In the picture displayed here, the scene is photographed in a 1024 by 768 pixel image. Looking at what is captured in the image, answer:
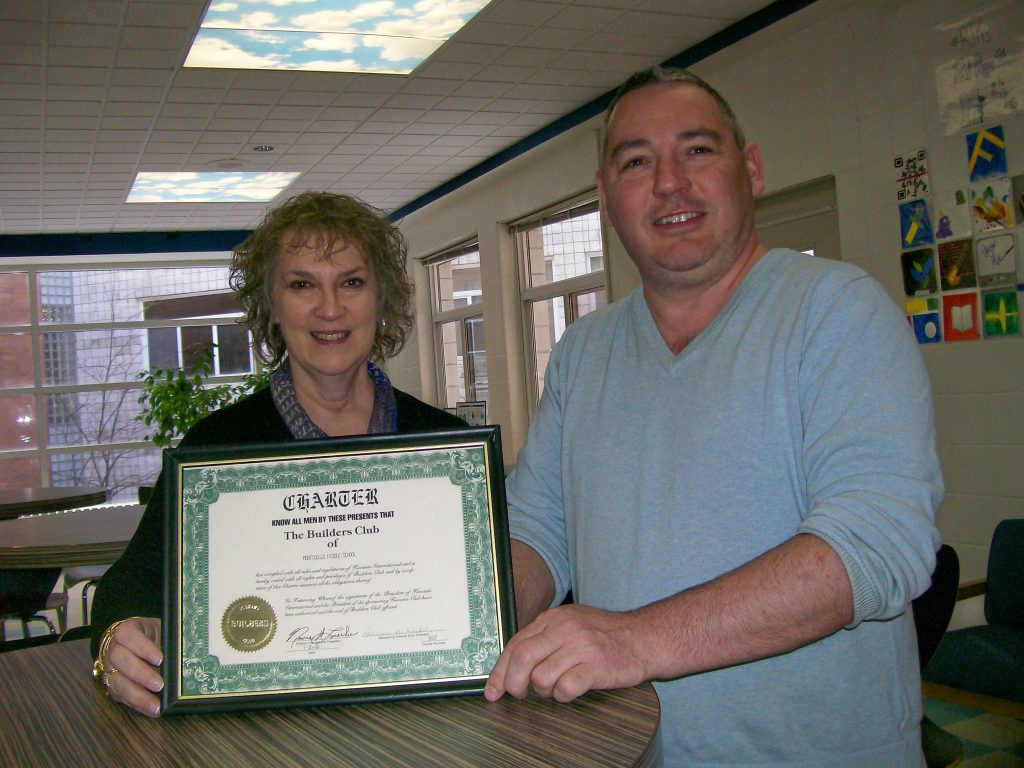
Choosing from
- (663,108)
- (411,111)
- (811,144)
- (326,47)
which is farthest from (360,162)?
(663,108)

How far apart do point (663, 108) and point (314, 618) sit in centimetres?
93

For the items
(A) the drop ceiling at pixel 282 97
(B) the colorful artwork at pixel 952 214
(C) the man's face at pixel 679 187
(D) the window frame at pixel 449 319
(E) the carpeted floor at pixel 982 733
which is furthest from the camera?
(D) the window frame at pixel 449 319

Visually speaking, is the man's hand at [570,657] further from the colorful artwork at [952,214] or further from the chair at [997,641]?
the colorful artwork at [952,214]

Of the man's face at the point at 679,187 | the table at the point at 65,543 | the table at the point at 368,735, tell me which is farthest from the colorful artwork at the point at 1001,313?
Result: the table at the point at 368,735

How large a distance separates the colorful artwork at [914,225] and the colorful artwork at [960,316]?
34cm

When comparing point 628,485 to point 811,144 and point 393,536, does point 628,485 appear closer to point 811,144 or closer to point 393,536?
point 393,536

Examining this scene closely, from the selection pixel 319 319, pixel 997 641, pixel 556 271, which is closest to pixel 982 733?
pixel 997 641

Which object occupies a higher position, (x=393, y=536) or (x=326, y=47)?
(x=326, y=47)

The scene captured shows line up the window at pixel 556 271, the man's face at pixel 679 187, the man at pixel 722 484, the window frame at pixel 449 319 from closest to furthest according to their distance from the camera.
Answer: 1. the man at pixel 722 484
2. the man's face at pixel 679 187
3. the window at pixel 556 271
4. the window frame at pixel 449 319

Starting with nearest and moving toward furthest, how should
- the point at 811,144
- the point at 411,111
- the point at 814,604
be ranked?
the point at 814,604 < the point at 811,144 < the point at 411,111

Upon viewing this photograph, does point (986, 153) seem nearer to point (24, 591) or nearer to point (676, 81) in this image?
point (676, 81)

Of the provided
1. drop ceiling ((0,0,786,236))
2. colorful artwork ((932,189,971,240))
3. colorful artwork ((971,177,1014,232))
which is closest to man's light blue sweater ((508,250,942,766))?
colorful artwork ((971,177,1014,232))

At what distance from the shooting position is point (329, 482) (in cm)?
101

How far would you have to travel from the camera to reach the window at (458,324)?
33.9 feet
